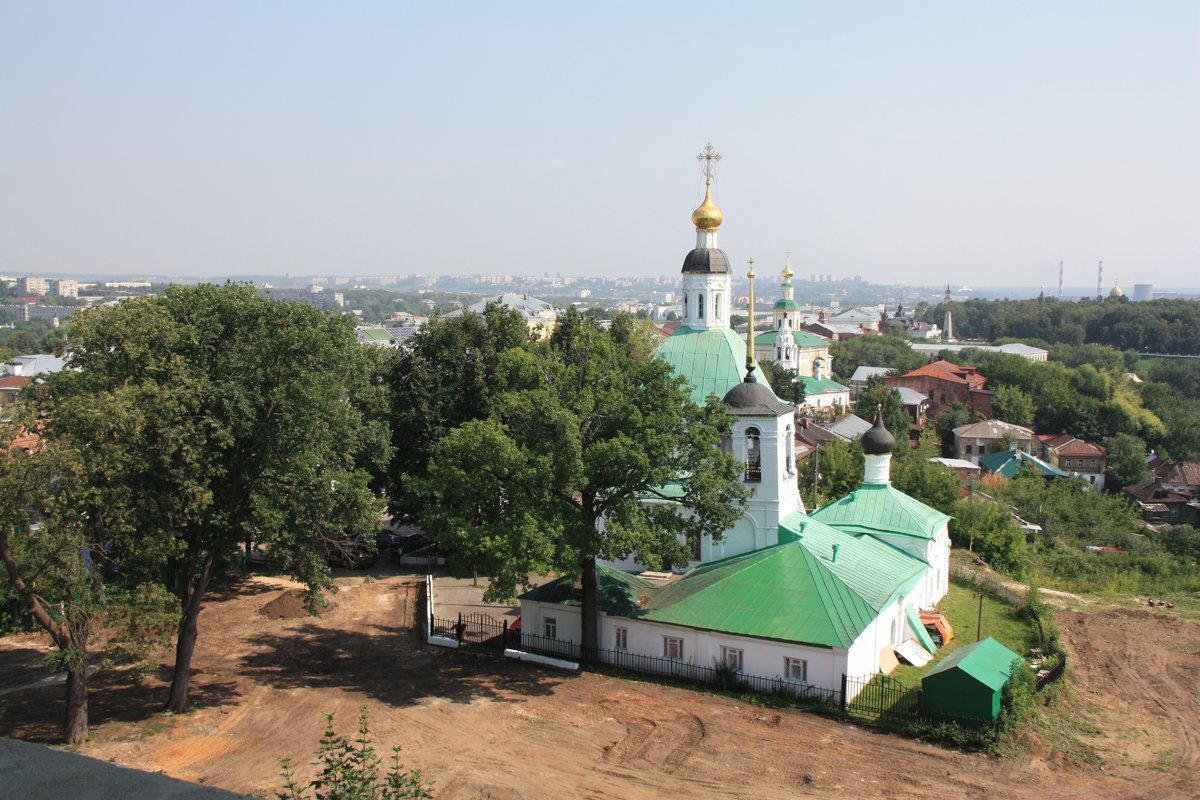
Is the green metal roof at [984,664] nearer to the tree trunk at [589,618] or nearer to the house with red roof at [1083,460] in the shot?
the tree trunk at [589,618]

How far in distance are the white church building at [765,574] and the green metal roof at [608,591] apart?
0.04 metres

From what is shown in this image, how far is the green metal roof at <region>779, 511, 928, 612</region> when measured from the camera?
2092 centimetres

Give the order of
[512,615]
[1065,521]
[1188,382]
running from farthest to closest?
[1188,382] → [1065,521] → [512,615]

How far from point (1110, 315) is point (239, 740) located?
149055 millimetres

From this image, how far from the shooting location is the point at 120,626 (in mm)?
22469

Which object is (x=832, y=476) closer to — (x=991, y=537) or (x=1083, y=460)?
(x=991, y=537)

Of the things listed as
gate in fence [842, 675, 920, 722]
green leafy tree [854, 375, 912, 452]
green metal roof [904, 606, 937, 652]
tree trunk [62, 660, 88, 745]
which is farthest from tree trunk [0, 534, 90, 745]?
green leafy tree [854, 375, 912, 452]

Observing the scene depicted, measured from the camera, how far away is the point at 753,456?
23766mm

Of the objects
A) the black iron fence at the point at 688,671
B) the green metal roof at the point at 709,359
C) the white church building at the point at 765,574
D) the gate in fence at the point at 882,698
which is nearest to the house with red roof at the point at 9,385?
the green metal roof at the point at 709,359

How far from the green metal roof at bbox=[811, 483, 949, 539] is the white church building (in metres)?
0.04

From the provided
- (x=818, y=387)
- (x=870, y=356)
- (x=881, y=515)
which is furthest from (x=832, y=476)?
(x=870, y=356)

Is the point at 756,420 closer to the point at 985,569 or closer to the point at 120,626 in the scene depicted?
the point at 985,569

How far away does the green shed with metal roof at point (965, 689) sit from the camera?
56.3 ft

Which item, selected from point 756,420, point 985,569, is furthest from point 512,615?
point 985,569
